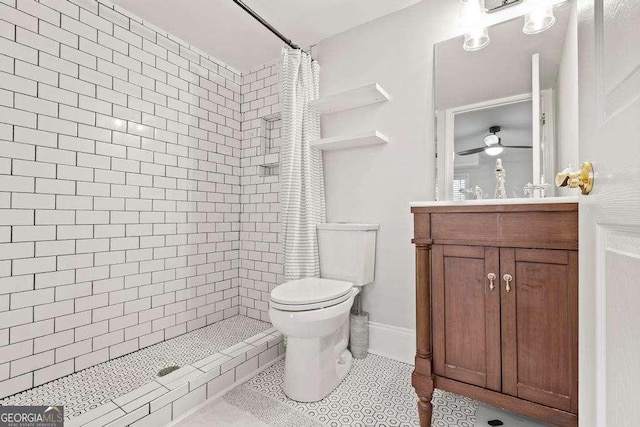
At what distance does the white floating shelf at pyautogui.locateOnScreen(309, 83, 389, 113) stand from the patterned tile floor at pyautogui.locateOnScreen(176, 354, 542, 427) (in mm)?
1799

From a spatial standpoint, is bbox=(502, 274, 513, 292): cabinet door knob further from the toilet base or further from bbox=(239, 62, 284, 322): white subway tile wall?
bbox=(239, 62, 284, 322): white subway tile wall

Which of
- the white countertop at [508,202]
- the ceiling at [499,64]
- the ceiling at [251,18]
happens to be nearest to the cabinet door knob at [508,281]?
the white countertop at [508,202]

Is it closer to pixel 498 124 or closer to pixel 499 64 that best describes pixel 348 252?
pixel 498 124

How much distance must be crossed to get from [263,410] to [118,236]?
1.41 m

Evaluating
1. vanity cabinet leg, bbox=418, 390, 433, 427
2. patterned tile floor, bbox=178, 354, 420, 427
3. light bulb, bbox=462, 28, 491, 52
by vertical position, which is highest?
light bulb, bbox=462, 28, 491, 52

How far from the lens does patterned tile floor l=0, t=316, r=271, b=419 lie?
1409 millimetres

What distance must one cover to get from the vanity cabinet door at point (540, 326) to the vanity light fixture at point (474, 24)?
1.29 meters

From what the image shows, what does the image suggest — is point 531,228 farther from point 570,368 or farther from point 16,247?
point 16,247

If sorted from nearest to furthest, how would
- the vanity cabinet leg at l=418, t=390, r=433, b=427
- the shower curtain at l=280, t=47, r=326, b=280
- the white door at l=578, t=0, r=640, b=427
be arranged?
the white door at l=578, t=0, r=640, b=427 → the vanity cabinet leg at l=418, t=390, r=433, b=427 → the shower curtain at l=280, t=47, r=326, b=280

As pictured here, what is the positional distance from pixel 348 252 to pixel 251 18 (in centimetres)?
183

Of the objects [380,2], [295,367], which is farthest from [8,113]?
[380,2]

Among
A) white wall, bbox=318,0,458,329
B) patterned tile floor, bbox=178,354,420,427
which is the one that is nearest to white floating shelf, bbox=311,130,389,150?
white wall, bbox=318,0,458,329

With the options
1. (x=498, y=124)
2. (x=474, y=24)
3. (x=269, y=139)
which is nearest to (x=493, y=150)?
(x=498, y=124)

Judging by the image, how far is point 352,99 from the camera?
2053mm
